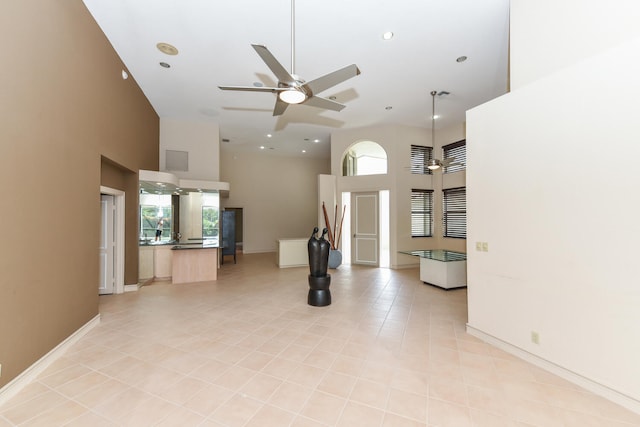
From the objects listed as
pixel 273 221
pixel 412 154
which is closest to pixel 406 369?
pixel 412 154

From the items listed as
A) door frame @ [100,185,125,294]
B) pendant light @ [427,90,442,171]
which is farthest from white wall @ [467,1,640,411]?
door frame @ [100,185,125,294]

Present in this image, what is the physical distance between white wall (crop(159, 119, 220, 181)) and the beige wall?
302cm

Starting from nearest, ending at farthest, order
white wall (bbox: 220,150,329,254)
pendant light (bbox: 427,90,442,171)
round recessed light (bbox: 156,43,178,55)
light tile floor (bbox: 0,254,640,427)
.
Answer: light tile floor (bbox: 0,254,640,427)
round recessed light (bbox: 156,43,178,55)
pendant light (bbox: 427,90,442,171)
white wall (bbox: 220,150,329,254)

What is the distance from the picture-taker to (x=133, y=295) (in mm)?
5051

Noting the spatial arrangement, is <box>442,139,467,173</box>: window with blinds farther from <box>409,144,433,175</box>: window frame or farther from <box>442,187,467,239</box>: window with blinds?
<box>442,187,467,239</box>: window with blinds

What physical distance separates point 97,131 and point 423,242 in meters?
8.04

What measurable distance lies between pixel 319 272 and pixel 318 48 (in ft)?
12.1

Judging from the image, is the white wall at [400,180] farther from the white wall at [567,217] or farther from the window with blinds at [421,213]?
the white wall at [567,217]

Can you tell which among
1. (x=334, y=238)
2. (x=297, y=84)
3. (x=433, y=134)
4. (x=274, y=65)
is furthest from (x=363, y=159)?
(x=274, y=65)

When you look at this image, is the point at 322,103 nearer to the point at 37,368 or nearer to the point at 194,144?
the point at 37,368

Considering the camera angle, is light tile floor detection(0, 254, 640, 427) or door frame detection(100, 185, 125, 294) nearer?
light tile floor detection(0, 254, 640, 427)

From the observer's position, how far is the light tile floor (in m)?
1.94

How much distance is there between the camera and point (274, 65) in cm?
249

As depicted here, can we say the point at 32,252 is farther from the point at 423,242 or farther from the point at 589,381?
the point at 423,242
